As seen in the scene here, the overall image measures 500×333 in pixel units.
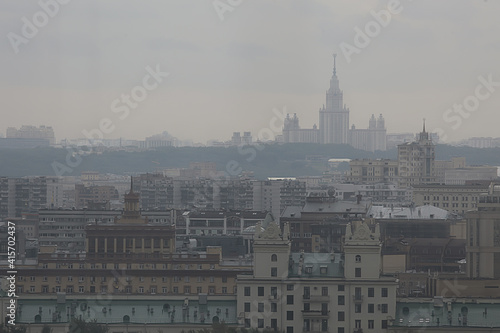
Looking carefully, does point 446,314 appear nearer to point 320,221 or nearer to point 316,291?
point 316,291

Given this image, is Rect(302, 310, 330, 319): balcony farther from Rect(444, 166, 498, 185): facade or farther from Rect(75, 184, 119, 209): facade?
Rect(444, 166, 498, 185): facade

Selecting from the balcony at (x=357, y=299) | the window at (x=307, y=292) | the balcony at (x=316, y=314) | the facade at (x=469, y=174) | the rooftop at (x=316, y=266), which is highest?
the facade at (x=469, y=174)

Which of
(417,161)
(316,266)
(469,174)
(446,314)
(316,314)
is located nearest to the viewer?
(446,314)

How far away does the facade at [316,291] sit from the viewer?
38156 mm

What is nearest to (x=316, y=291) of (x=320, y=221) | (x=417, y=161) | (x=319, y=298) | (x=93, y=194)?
(x=319, y=298)

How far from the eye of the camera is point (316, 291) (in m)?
38.5

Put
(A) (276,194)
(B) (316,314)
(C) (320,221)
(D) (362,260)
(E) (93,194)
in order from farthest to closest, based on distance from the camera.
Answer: (E) (93,194), (A) (276,194), (C) (320,221), (D) (362,260), (B) (316,314)

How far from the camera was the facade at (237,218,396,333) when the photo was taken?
38156 millimetres

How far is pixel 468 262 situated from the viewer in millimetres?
52906

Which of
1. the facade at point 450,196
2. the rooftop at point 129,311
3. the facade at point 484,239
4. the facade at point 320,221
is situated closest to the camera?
the rooftop at point 129,311

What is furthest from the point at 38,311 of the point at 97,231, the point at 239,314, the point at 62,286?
the point at 97,231

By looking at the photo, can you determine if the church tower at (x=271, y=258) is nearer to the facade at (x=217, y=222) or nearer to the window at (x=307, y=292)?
the window at (x=307, y=292)

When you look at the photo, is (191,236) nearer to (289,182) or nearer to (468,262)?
(468,262)

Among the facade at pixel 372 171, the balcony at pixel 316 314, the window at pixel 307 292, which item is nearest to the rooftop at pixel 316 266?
the window at pixel 307 292
